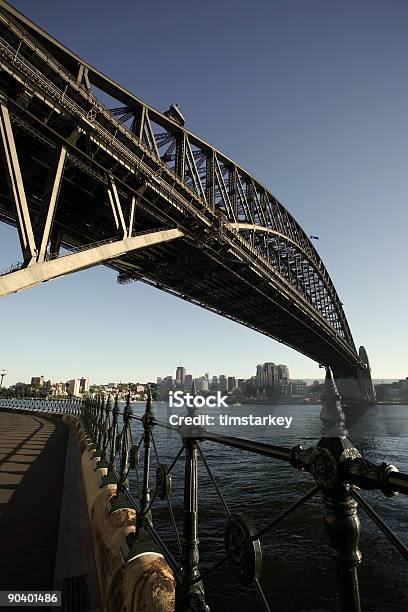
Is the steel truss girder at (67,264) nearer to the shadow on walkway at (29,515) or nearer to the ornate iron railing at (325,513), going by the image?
the shadow on walkway at (29,515)

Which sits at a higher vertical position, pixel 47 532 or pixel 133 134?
pixel 133 134

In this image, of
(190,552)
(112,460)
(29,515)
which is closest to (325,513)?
(190,552)

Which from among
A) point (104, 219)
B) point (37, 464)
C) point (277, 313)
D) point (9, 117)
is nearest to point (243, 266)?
point (104, 219)

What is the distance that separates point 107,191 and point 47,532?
1219cm

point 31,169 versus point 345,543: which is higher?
point 31,169

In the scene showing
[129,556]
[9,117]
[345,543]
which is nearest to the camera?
[345,543]

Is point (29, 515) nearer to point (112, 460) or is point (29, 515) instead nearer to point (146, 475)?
point (112, 460)

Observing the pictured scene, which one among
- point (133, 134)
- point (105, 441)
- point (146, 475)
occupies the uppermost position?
point (133, 134)

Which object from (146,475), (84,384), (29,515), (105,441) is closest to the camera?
(146,475)

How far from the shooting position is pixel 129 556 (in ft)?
8.65

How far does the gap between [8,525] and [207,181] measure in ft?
83.1

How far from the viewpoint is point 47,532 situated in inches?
174

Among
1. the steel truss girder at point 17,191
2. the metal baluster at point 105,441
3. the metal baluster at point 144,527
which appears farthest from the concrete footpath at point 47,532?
the steel truss girder at point 17,191

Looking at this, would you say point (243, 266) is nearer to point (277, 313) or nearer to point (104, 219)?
point (104, 219)
